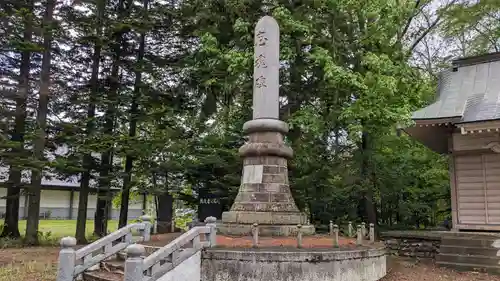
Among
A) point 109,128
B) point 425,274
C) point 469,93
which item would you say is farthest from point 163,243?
point 109,128

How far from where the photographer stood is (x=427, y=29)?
20250mm

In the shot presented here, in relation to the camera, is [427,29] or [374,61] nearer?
[374,61]

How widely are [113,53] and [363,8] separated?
11.0 metres

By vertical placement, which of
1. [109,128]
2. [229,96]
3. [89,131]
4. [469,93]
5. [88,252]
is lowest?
[88,252]

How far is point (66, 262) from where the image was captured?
25.0 ft

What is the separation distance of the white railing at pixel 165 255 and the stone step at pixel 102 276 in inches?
41.1

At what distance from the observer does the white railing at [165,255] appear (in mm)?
6477

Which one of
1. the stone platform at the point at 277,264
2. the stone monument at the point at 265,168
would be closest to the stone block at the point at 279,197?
the stone monument at the point at 265,168

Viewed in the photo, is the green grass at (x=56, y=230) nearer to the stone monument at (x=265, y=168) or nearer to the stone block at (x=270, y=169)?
the stone monument at (x=265, y=168)

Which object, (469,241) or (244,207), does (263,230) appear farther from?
(469,241)

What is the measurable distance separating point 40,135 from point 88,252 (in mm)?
8878

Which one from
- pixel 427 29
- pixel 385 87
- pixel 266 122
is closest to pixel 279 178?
pixel 266 122

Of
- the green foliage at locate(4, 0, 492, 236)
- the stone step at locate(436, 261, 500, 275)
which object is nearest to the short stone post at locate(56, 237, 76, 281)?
the green foliage at locate(4, 0, 492, 236)

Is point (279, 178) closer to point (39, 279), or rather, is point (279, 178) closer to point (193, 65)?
point (39, 279)
